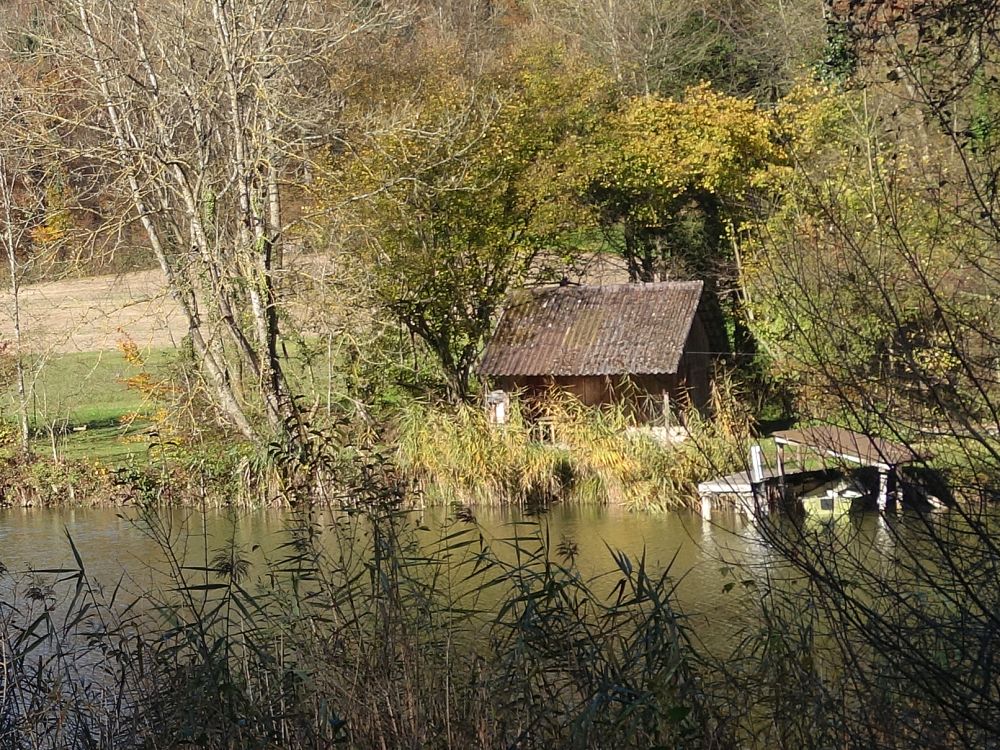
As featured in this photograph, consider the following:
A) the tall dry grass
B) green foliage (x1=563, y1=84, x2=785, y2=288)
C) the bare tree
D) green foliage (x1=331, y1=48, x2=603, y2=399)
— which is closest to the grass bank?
the tall dry grass

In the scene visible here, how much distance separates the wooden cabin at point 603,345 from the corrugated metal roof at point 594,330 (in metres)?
0.02

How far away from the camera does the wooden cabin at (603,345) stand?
2016 centimetres

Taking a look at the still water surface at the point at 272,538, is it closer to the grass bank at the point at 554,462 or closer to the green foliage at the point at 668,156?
the grass bank at the point at 554,462

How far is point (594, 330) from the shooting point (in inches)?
819

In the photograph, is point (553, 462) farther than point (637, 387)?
No

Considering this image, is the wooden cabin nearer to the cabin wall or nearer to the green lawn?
the cabin wall

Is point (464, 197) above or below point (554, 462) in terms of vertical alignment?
above

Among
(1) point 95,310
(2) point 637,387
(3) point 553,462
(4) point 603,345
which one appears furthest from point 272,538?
(4) point 603,345

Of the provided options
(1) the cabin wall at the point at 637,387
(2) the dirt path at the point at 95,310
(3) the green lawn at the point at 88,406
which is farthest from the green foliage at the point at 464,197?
(3) the green lawn at the point at 88,406

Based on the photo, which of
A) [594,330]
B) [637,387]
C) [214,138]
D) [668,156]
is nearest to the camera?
[214,138]

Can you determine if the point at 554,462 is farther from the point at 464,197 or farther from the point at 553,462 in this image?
the point at 464,197

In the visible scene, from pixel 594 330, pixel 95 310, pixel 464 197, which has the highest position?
pixel 464 197

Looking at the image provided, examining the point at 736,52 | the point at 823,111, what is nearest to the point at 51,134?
the point at 823,111

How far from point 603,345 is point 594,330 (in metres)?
0.41
